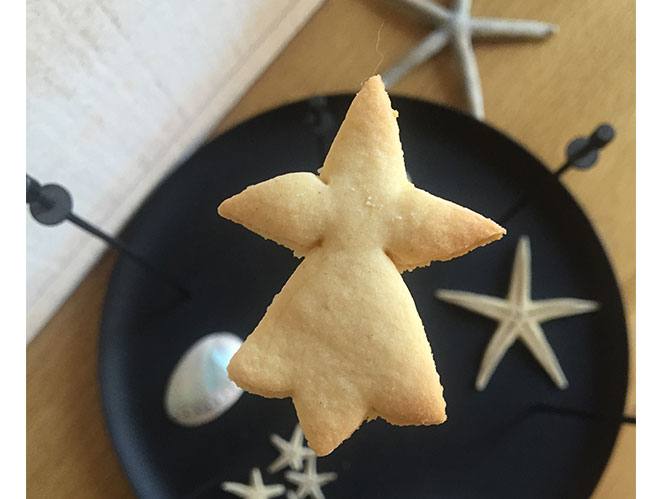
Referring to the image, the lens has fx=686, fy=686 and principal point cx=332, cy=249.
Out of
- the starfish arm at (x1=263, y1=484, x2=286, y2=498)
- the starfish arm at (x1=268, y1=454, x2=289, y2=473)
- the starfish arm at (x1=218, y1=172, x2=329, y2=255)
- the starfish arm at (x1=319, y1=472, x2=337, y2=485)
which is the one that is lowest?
the starfish arm at (x1=263, y1=484, x2=286, y2=498)

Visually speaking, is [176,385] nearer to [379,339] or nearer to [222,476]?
[222,476]

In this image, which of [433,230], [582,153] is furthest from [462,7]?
[433,230]

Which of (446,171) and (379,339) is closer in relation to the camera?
(379,339)

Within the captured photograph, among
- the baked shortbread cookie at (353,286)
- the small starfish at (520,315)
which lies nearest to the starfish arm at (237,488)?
the small starfish at (520,315)

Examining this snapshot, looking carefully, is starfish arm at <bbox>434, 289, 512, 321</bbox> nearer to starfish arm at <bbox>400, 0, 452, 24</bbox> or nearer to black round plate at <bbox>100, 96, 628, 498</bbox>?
black round plate at <bbox>100, 96, 628, 498</bbox>

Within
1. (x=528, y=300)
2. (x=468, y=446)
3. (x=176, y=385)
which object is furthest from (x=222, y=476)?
(x=528, y=300)

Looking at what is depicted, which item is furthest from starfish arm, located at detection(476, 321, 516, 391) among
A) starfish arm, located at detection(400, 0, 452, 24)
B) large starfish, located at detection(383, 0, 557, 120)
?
starfish arm, located at detection(400, 0, 452, 24)
